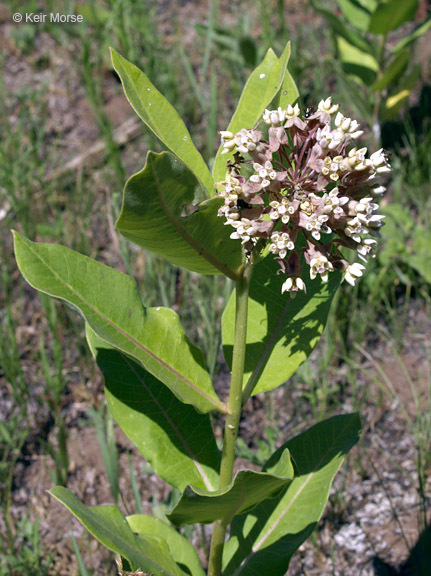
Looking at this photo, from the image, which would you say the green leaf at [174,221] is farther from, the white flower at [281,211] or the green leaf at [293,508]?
the green leaf at [293,508]

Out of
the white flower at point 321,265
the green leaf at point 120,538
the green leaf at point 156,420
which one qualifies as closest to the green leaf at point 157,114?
the white flower at point 321,265

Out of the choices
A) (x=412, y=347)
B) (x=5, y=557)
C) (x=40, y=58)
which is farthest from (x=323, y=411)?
(x=40, y=58)

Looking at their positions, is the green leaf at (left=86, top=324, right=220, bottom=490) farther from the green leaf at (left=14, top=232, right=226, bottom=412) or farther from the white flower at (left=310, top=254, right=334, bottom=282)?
the white flower at (left=310, top=254, right=334, bottom=282)

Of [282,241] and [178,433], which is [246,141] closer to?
[282,241]

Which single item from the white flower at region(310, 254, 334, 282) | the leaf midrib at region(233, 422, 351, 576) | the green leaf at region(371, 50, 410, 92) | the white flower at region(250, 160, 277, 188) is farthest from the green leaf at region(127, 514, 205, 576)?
the green leaf at region(371, 50, 410, 92)

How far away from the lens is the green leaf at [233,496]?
3.91ft

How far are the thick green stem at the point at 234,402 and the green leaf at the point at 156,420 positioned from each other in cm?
14

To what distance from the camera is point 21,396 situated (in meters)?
2.53

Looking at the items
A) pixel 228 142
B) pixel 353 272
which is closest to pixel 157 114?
pixel 228 142

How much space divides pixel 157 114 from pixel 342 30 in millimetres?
2550

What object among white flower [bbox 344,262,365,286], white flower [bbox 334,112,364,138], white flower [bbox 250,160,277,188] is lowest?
white flower [bbox 344,262,365,286]

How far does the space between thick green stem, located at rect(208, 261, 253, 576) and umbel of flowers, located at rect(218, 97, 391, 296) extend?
0.10 metres

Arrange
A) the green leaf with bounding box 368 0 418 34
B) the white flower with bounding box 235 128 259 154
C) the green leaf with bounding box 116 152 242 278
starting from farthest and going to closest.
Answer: the green leaf with bounding box 368 0 418 34
the white flower with bounding box 235 128 259 154
the green leaf with bounding box 116 152 242 278

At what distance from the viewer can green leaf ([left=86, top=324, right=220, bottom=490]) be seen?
61.8 inches
